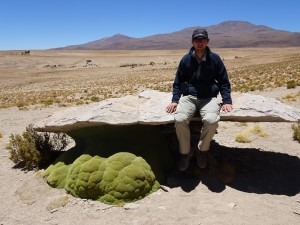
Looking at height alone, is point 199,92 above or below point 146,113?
above

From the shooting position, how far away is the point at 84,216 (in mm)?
5844

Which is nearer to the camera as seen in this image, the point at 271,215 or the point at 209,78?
the point at 271,215

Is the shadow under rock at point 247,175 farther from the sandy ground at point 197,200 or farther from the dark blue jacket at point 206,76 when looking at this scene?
the dark blue jacket at point 206,76

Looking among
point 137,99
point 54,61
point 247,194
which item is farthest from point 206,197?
point 54,61

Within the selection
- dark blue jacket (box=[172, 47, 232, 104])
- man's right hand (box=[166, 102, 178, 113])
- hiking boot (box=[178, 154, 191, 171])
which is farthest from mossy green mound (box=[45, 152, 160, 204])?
dark blue jacket (box=[172, 47, 232, 104])

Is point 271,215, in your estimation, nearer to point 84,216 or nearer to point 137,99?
point 84,216

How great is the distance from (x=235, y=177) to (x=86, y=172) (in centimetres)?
285

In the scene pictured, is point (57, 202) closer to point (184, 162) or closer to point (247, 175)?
point (184, 162)

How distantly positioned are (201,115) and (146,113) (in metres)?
1.02

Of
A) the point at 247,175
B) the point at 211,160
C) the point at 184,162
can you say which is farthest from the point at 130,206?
the point at 247,175

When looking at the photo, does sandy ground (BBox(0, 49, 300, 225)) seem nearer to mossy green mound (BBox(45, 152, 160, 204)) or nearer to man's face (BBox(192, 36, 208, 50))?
mossy green mound (BBox(45, 152, 160, 204))

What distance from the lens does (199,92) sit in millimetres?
6621

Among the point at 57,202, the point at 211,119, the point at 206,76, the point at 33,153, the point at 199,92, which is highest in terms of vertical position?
the point at 206,76

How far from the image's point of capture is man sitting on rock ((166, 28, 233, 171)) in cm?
631
